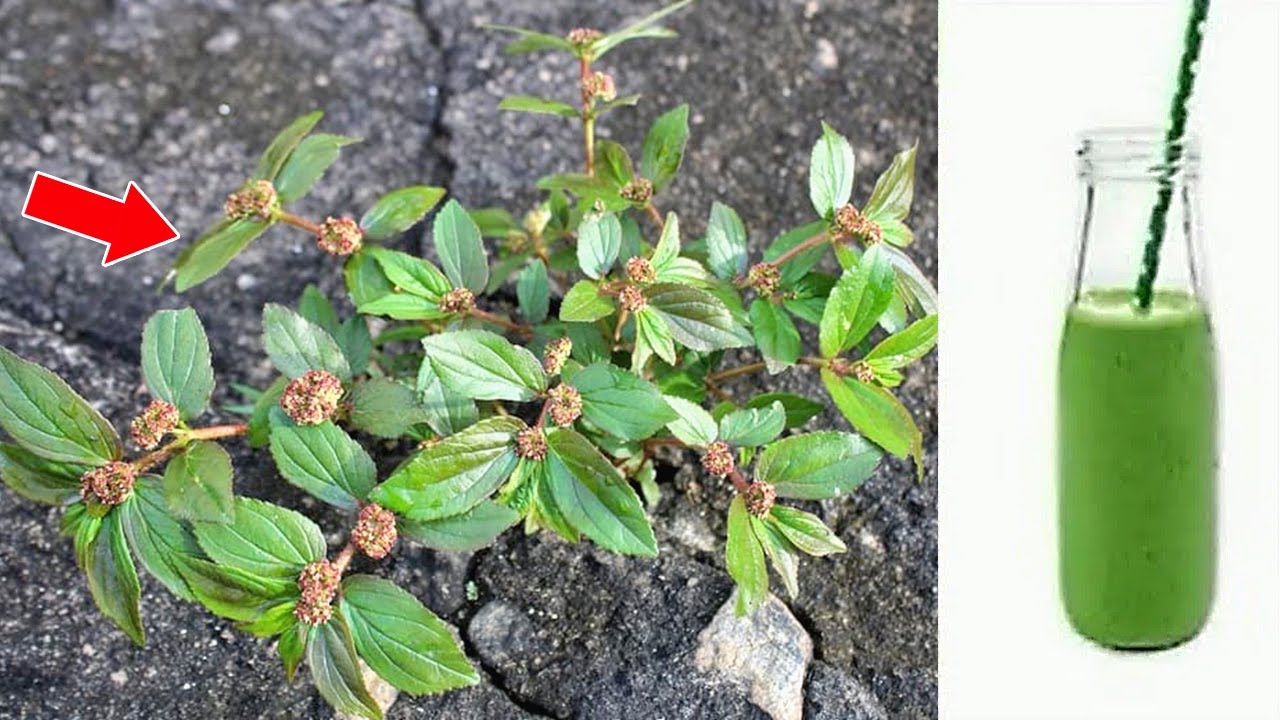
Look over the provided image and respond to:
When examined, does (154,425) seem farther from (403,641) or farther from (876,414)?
(876,414)

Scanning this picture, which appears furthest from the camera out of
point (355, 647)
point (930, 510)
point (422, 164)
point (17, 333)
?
point (422, 164)

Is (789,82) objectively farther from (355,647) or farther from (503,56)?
(355,647)

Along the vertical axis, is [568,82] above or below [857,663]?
above

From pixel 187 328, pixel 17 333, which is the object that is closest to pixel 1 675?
pixel 187 328

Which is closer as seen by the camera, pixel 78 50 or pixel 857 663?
pixel 857 663

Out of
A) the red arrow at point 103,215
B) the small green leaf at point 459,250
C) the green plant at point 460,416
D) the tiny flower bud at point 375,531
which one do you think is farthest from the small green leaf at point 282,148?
the tiny flower bud at point 375,531
